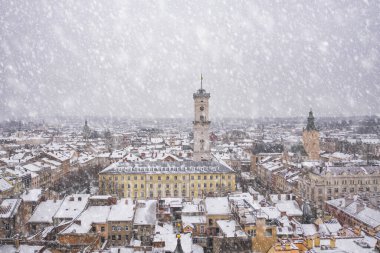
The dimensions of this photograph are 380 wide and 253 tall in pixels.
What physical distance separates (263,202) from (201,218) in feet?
32.2

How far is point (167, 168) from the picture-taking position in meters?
76.6

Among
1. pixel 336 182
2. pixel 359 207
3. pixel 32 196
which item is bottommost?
pixel 336 182

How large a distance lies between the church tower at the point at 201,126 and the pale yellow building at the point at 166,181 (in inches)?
525

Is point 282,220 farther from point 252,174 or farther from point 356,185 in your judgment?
point 252,174

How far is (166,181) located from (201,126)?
61.1 ft

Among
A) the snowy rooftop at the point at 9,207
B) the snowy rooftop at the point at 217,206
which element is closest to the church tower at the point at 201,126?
the snowy rooftop at the point at 217,206

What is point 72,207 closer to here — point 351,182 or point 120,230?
point 120,230

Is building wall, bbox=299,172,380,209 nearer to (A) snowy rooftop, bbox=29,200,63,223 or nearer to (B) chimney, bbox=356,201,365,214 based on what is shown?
(B) chimney, bbox=356,201,365,214

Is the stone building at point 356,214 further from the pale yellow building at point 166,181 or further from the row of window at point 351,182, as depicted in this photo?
the pale yellow building at point 166,181

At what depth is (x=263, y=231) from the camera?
40.2 metres

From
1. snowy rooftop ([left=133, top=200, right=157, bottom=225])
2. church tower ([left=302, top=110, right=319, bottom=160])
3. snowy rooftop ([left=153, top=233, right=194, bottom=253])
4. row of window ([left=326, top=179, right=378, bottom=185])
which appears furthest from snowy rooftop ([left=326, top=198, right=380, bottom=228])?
church tower ([left=302, top=110, right=319, bottom=160])

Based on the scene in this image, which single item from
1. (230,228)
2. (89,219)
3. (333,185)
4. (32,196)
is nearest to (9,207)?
(32,196)

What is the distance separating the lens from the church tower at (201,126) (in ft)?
292

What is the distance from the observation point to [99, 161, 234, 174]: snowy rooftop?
249 feet
